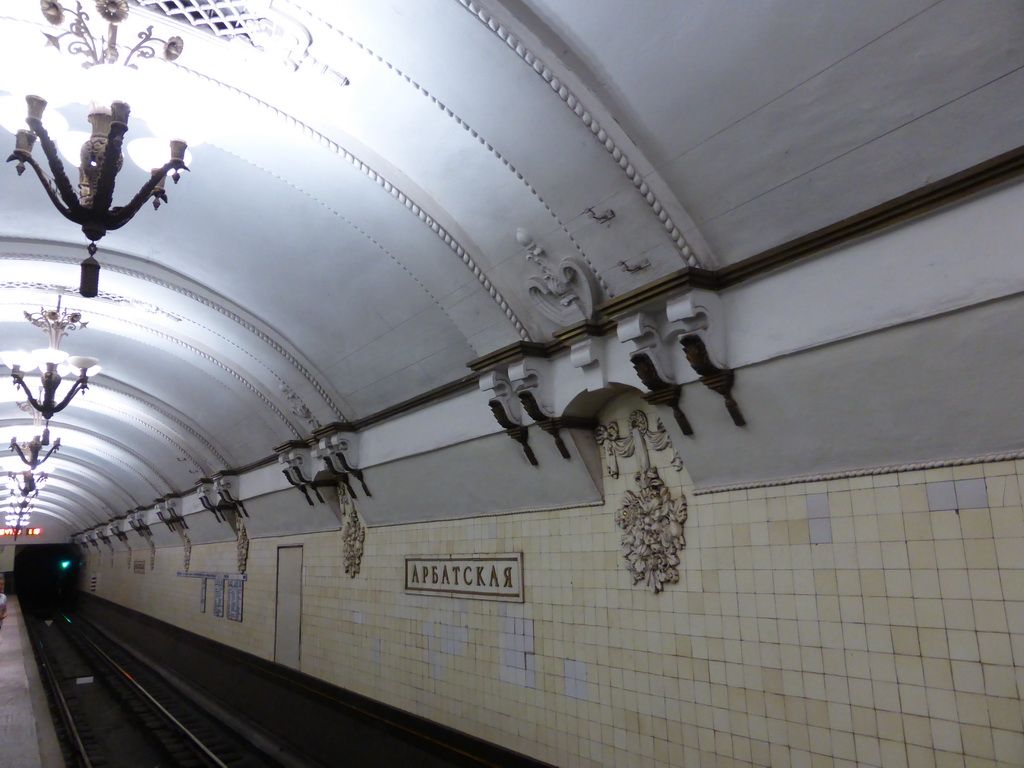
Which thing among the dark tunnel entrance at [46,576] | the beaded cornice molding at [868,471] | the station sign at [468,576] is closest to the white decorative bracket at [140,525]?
the station sign at [468,576]

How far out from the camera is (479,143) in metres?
4.69

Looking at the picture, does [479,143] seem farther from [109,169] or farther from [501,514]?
[501,514]

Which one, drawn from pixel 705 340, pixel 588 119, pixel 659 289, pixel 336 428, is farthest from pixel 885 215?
pixel 336 428

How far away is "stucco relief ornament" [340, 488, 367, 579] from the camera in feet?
27.7

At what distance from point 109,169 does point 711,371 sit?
10.8 ft

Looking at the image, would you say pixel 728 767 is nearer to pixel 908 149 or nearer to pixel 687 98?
pixel 908 149

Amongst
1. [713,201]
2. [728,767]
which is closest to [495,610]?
[728,767]

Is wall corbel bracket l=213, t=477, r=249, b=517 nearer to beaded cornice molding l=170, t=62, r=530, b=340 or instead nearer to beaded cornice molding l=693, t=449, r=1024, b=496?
beaded cornice molding l=170, t=62, r=530, b=340

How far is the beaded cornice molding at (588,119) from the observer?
3.83 metres

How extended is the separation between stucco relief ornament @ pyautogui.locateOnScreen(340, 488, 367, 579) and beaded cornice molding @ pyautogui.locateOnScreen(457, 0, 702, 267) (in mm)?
5693

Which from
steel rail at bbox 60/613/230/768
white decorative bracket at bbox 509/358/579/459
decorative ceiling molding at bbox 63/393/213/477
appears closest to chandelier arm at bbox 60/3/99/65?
white decorative bracket at bbox 509/358/579/459

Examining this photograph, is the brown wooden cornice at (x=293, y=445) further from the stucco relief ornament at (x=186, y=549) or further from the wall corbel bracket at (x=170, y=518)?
the stucco relief ornament at (x=186, y=549)

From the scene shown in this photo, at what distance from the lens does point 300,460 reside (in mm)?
9211

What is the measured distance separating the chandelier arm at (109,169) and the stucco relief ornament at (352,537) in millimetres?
5595
